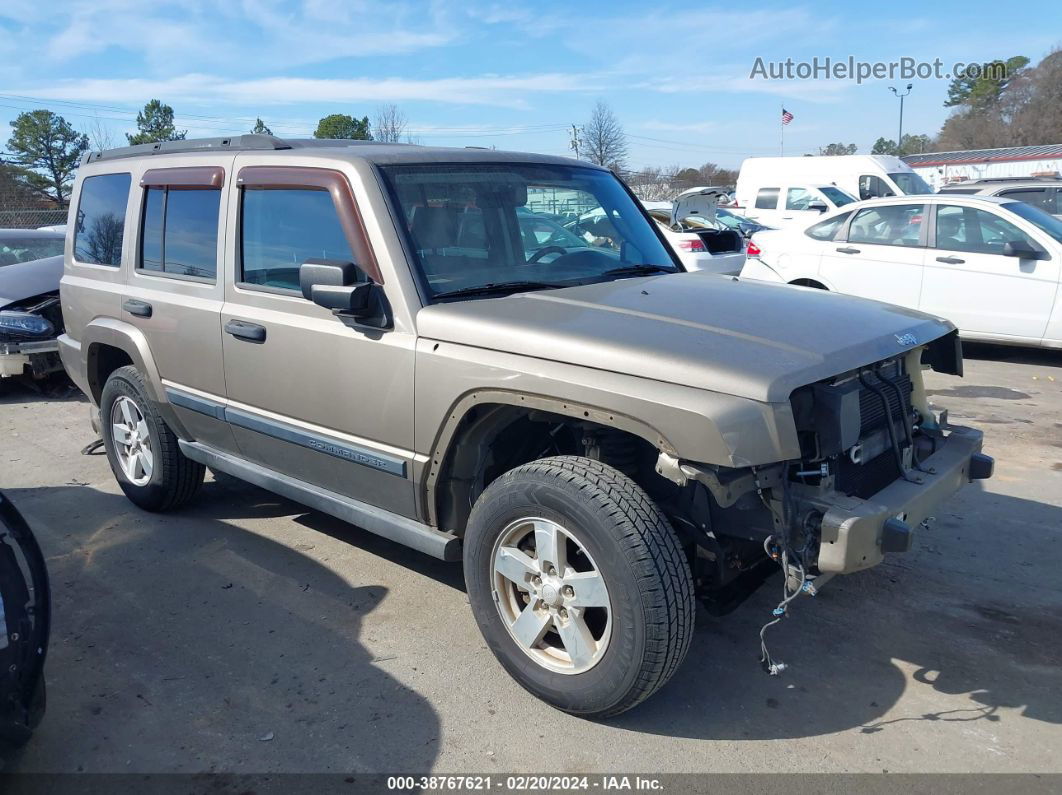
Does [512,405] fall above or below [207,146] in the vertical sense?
below

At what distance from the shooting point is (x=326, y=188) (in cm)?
374

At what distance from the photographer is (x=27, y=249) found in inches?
374

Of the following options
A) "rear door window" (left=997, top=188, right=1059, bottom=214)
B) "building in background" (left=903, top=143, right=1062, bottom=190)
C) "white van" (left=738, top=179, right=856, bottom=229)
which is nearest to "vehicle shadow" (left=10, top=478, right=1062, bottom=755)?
"rear door window" (left=997, top=188, right=1059, bottom=214)

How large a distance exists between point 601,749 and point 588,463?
97 cm

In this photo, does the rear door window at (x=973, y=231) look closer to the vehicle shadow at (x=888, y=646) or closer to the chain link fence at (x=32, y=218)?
the vehicle shadow at (x=888, y=646)

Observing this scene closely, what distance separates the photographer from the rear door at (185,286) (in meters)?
4.29

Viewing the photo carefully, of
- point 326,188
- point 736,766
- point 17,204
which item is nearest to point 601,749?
point 736,766

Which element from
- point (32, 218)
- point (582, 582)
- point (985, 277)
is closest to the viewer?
point (582, 582)

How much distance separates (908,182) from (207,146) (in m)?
17.3

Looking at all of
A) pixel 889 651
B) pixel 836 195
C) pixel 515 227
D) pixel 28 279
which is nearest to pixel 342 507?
pixel 515 227

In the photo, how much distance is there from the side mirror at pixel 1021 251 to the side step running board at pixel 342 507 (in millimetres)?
7197

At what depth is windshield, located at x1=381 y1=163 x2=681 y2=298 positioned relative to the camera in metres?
3.63

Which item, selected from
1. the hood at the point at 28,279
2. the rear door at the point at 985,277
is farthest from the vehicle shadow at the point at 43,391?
the rear door at the point at 985,277

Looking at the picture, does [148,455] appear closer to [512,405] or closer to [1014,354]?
[512,405]
